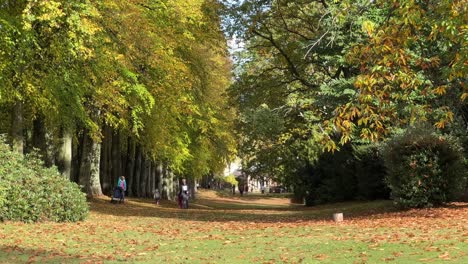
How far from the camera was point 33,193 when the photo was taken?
1661 centimetres

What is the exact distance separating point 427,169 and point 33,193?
13522mm

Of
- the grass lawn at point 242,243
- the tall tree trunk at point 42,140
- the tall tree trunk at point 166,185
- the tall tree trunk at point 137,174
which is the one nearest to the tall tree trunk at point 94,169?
the tall tree trunk at point 42,140

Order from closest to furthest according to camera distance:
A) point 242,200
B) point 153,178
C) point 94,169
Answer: point 94,169, point 153,178, point 242,200

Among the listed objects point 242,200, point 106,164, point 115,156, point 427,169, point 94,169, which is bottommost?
point 242,200

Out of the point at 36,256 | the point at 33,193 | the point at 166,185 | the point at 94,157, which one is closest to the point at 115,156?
the point at 94,157

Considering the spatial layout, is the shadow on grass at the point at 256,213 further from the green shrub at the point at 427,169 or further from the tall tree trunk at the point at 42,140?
the tall tree trunk at the point at 42,140

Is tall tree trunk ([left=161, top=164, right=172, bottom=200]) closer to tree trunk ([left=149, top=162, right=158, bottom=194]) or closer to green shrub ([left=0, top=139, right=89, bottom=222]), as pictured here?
tree trunk ([left=149, top=162, right=158, bottom=194])

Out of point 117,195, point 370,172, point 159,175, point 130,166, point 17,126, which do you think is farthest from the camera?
point 159,175

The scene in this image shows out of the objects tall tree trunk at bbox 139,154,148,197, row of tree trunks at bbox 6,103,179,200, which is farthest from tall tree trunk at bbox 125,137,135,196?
tall tree trunk at bbox 139,154,148,197

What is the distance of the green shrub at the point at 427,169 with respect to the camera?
20500mm

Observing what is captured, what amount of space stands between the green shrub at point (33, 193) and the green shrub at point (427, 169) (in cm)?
1142

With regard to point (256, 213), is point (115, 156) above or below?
above

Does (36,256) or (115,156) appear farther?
(115,156)

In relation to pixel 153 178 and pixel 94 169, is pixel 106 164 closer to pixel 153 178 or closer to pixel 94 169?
pixel 94 169
